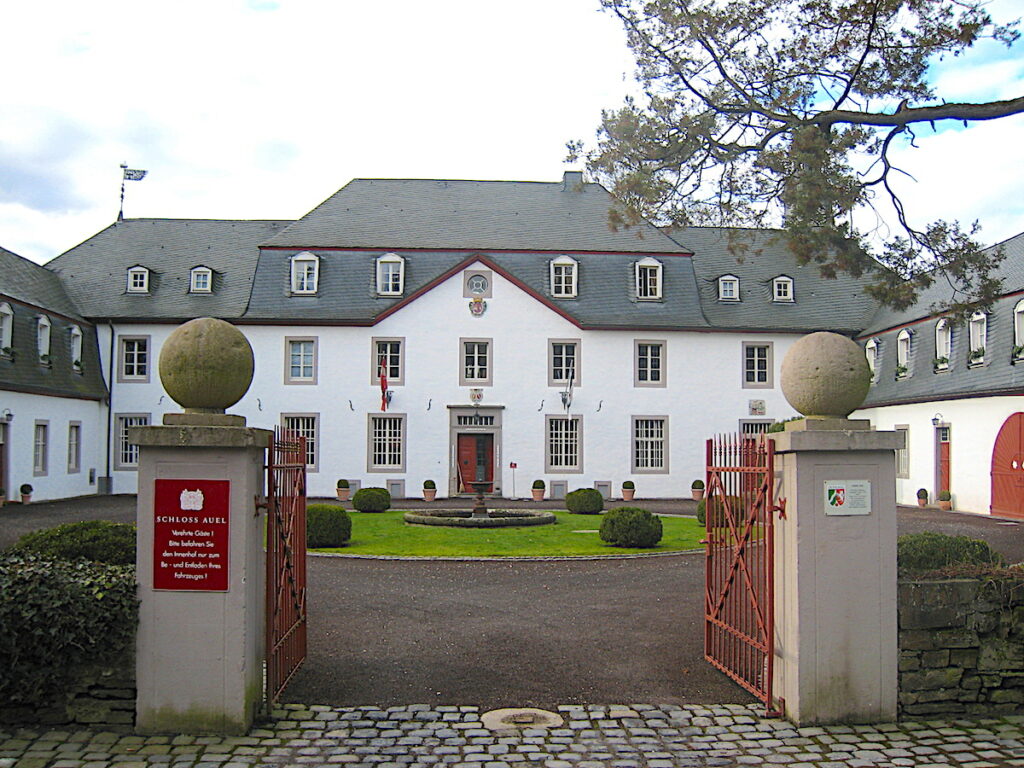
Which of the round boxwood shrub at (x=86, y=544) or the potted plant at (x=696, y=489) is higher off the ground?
the round boxwood shrub at (x=86, y=544)

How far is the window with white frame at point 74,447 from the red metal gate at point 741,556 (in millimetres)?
26143

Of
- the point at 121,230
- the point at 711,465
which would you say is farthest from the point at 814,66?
the point at 121,230

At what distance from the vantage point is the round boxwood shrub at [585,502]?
79.2ft

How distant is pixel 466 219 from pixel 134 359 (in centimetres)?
1219

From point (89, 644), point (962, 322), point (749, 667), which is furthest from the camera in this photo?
point (962, 322)

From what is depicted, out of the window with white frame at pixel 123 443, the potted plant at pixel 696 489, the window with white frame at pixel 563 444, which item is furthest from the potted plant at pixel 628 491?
the window with white frame at pixel 123 443

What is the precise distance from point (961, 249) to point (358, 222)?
77.8 feet

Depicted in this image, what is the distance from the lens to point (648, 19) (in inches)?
511

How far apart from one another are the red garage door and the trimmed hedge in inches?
870

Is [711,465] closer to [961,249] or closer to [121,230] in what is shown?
[961,249]

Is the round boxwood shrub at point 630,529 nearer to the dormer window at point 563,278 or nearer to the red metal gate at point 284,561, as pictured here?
the red metal gate at point 284,561

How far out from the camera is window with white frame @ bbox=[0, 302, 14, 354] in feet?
86.6

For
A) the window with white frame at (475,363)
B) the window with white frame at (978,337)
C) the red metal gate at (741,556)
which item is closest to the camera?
the red metal gate at (741,556)

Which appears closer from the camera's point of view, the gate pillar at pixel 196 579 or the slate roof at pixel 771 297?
the gate pillar at pixel 196 579
